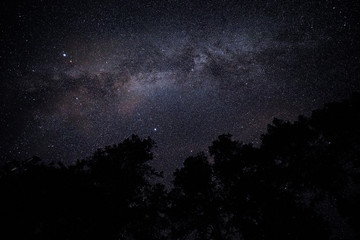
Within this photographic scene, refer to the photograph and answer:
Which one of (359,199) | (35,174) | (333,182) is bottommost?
(359,199)

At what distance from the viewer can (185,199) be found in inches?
595

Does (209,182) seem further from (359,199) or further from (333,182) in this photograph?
(359,199)

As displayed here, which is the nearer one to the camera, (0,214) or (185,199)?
(0,214)

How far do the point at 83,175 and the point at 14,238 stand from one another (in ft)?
11.4

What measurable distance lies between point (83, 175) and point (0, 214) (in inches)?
132

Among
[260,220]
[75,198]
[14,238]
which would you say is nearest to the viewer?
[14,238]

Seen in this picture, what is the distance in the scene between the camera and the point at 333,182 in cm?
1374

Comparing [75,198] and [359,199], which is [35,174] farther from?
[359,199]

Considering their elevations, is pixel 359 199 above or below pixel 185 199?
below

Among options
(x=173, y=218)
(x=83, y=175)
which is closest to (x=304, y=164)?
(x=173, y=218)

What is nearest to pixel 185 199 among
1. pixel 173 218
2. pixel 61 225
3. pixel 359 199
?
pixel 173 218

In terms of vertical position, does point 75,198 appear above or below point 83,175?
below

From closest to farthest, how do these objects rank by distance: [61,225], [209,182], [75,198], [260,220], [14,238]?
1. [14,238]
2. [61,225]
3. [75,198]
4. [260,220]
5. [209,182]

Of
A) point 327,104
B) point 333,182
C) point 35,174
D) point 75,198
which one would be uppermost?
point 327,104
